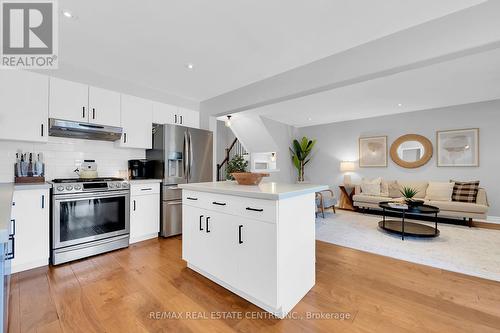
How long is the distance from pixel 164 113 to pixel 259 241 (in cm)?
288

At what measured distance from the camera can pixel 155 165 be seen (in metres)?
3.46

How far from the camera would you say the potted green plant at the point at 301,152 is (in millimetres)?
6656

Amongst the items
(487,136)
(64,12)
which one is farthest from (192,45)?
(487,136)

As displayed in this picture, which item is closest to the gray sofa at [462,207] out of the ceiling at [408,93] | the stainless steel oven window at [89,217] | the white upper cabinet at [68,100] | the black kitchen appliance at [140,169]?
the ceiling at [408,93]

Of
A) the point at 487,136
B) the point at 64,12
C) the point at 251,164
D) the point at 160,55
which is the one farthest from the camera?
the point at 251,164

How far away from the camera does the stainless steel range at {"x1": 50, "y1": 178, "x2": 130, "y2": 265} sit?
240 centimetres

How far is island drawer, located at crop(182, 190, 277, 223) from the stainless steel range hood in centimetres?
167

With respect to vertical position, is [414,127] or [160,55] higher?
[160,55]

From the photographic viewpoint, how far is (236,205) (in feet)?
5.88

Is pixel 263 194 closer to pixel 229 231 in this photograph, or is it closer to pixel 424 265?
pixel 229 231

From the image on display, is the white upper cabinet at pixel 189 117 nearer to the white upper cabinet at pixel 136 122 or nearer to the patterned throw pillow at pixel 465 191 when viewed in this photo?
the white upper cabinet at pixel 136 122

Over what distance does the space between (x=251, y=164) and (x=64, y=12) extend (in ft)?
16.7

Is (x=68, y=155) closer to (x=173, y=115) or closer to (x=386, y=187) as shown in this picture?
(x=173, y=115)

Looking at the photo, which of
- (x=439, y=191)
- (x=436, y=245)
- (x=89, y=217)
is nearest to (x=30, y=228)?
(x=89, y=217)
